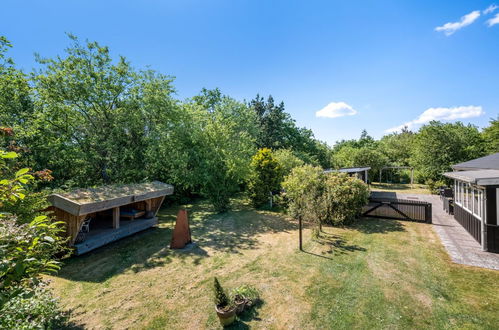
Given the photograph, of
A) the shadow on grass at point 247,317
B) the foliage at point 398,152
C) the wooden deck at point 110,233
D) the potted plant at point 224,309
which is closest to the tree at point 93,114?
the wooden deck at point 110,233

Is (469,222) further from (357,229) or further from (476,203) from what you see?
(357,229)

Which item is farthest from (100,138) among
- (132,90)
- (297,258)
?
(297,258)

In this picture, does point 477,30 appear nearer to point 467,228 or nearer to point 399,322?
point 467,228

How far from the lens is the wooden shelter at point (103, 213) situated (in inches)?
291

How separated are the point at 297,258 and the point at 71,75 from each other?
53.3 ft

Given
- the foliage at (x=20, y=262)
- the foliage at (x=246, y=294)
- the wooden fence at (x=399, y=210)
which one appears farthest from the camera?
the wooden fence at (x=399, y=210)

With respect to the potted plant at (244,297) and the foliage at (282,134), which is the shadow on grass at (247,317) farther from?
the foliage at (282,134)

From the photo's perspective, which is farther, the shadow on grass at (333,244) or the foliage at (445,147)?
the foliage at (445,147)

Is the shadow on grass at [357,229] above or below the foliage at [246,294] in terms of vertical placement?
above

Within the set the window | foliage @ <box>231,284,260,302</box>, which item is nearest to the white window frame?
the window

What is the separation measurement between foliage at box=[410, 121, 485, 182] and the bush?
55.2ft

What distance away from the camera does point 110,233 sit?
29.9ft

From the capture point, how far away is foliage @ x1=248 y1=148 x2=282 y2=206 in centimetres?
1566

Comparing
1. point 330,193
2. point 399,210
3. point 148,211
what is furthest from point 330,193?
point 148,211
